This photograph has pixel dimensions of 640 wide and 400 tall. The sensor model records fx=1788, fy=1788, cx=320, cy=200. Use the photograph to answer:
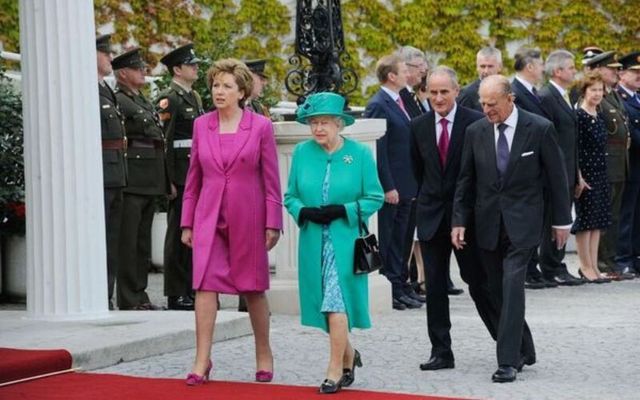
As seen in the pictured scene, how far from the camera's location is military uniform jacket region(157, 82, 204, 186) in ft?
47.2

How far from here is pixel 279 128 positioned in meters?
14.0

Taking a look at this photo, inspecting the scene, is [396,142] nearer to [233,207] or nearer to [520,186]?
[520,186]

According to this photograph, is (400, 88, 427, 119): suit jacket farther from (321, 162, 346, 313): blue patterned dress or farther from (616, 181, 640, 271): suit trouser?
(321, 162, 346, 313): blue patterned dress

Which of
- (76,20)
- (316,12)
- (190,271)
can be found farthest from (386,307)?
(76,20)

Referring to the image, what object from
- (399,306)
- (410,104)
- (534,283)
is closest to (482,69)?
(410,104)

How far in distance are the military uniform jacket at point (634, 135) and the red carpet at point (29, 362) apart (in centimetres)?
868

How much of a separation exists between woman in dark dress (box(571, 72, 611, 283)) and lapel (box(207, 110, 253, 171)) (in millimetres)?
6651

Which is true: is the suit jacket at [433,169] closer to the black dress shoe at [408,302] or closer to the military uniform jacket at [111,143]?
the military uniform jacket at [111,143]

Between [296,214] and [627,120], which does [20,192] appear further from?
[627,120]

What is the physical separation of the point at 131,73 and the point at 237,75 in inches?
157

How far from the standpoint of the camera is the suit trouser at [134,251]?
46.1ft

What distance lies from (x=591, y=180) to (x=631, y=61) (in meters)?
1.93

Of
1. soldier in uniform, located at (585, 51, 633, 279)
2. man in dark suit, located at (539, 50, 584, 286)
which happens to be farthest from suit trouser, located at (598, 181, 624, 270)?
man in dark suit, located at (539, 50, 584, 286)

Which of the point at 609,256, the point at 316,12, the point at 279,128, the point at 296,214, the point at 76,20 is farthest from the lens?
the point at 609,256
